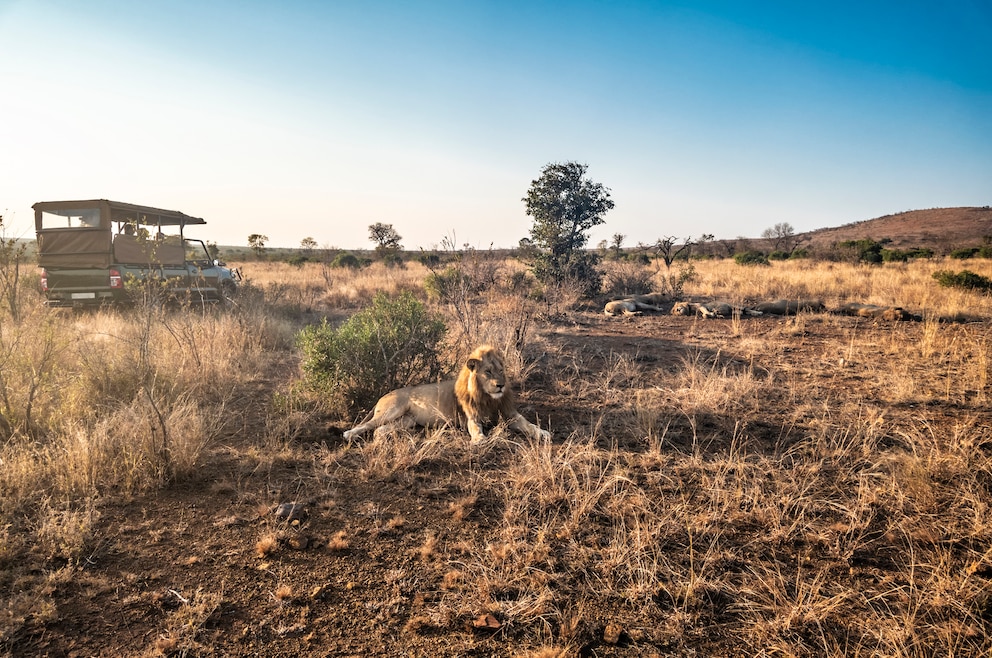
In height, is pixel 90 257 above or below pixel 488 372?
above

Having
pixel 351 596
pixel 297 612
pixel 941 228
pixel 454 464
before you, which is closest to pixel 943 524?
pixel 454 464

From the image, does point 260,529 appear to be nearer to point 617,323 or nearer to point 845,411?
point 845,411

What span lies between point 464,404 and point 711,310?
1019 cm

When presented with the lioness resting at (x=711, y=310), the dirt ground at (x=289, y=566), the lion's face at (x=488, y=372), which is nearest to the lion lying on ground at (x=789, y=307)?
the lioness resting at (x=711, y=310)

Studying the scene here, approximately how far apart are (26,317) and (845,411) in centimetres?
890

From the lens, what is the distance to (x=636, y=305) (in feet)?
46.5

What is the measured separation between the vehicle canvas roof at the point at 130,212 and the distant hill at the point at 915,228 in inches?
2956

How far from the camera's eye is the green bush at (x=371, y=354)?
5598 millimetres

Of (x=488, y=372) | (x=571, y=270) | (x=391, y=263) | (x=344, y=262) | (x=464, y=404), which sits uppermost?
(x=344, y=262)

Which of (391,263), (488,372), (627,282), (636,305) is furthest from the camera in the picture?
(391,263)

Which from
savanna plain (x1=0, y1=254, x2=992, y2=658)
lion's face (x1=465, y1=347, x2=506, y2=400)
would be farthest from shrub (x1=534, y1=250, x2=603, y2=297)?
lion's face (x1=465, y1=347, x2=506, y2=400)

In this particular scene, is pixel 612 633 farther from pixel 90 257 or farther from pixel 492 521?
pixel 90 257

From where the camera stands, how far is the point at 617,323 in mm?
12242

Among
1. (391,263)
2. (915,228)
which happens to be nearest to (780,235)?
(915,228)
